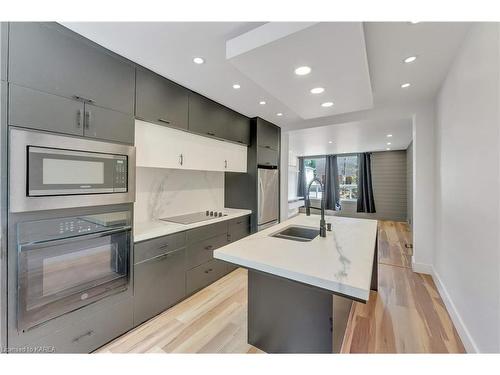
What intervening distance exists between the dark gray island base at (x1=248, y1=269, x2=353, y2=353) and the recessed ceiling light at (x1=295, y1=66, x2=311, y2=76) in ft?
4.56

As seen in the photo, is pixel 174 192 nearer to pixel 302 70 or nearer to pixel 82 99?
pixel 82 99

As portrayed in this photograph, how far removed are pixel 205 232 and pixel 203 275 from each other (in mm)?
515

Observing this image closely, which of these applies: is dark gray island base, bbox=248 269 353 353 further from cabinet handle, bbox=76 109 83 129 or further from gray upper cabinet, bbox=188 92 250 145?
gray upper cabinet, bbox=188 92 250 145

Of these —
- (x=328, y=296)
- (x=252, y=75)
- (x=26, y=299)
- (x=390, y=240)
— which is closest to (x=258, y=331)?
(x=328, y=296)

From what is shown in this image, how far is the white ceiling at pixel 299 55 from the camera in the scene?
1.28 metres

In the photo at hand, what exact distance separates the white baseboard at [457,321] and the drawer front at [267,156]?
2.73 m

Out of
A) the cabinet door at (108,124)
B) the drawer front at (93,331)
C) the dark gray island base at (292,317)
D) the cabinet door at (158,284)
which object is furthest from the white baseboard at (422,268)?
the cabinet door at (108,124)

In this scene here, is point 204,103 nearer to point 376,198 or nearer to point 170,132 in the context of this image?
point 170,132

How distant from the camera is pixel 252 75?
1.61 m

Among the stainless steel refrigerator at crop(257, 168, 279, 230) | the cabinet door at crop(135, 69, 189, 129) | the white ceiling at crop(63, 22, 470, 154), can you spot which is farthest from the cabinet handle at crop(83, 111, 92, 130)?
the stainless steel refrigerator at crop(257, 168, 279, 230)

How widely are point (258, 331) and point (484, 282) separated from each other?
1551 millimetres

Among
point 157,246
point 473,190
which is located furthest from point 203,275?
point 473,190

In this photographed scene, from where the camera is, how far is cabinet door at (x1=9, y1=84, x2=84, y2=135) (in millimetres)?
1222

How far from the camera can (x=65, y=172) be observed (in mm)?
1430
